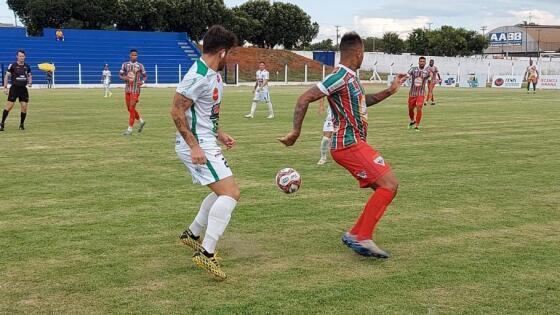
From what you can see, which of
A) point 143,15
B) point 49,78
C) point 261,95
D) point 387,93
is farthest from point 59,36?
point 387,93

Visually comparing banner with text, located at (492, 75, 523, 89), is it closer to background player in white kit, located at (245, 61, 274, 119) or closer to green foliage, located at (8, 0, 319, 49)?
green foliage, located at (8, 0, 319, 49)

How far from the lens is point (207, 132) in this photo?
582 cm

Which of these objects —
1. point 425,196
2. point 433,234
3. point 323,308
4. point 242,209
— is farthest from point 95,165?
point 323,308

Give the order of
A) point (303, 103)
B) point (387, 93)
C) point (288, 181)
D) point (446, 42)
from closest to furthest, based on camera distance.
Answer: point (303, 103) → point (288, 181) → point (387, 93) → point (446, 42)

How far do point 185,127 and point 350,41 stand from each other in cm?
188

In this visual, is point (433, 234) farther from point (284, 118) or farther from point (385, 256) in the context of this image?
point (284, 118)

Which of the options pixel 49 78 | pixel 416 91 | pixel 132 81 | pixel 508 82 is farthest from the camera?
pixel 508 82

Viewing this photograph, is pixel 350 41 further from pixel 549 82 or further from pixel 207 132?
pixel 549 82

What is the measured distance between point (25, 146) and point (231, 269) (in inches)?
396

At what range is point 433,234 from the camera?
7.12 meters

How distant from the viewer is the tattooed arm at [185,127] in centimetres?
554

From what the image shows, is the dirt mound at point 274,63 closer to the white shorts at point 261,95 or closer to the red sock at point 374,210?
the white shorts at point 261,95

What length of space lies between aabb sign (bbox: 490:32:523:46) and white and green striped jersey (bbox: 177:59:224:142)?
429 ft

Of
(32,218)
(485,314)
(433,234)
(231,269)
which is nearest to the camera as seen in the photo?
(485,314)
